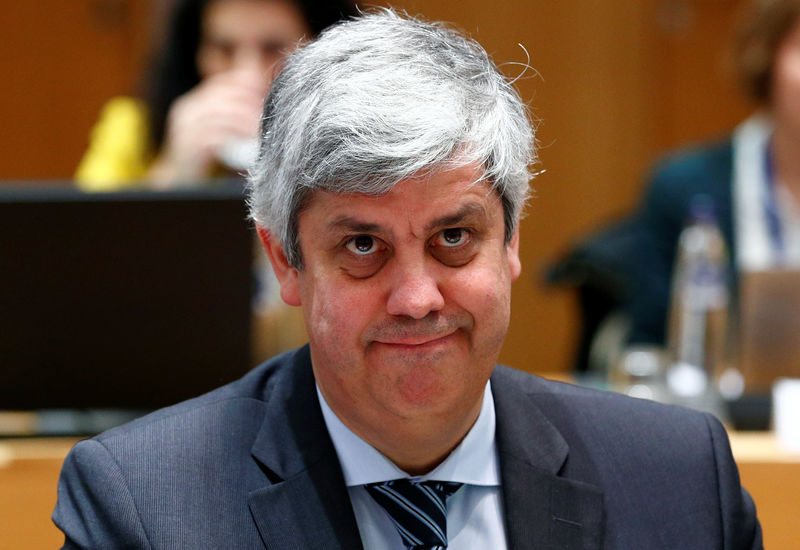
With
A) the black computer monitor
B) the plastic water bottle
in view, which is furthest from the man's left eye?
the plastic water bottle

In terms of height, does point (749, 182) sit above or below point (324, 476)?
above

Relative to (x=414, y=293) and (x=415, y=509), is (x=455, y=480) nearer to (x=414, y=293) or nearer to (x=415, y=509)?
(x=415, y=509)

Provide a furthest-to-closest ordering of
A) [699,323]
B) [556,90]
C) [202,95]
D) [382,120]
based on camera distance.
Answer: [556,90] → [202,95] → [699,323] → [382,120]

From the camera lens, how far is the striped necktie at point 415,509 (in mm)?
1394

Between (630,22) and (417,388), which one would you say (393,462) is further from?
(630,22)

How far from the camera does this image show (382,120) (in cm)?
126

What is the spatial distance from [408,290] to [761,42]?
2.16 meters

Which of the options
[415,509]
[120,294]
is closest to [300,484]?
[415,509]

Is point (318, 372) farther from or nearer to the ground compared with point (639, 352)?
farther from the ground

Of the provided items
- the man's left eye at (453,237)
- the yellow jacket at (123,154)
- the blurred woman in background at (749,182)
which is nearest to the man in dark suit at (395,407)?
the man's left eye at (453,237)

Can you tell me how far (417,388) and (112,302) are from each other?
3.64ft

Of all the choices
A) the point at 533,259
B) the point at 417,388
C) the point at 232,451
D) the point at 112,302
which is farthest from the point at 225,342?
the point at 533,259

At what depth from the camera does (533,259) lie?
512 cm

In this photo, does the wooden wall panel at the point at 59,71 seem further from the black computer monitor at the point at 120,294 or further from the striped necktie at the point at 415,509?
the striped necktie at the point at 415,509
